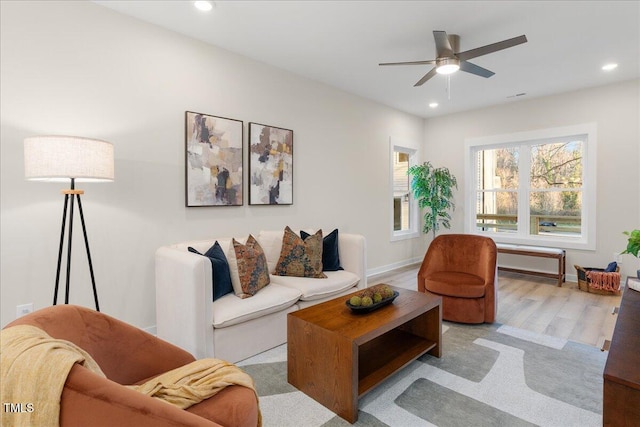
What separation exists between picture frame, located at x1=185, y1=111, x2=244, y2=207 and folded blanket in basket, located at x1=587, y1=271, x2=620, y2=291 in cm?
448

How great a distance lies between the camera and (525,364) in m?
2.36

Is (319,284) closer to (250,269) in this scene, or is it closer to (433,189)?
(250,269)

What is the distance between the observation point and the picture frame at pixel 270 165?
11.6 feet

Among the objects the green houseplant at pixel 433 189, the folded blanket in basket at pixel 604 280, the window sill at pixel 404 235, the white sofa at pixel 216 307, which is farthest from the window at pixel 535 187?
the white sofa at pixel 216 307

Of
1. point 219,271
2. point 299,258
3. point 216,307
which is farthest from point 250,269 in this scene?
point 299,258

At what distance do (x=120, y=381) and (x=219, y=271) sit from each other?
118 centimetres

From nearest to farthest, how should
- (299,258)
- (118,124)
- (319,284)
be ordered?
(118,124) < (319,284) < (299,258)

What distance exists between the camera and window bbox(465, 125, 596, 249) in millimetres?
4695

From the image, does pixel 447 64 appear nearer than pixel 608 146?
Yes

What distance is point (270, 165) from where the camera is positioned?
3686mm

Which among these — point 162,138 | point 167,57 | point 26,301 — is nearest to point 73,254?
point 26,301

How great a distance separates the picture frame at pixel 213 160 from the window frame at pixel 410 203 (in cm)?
290

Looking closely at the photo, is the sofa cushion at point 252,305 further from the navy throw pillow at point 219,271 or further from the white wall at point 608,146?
the white wall at point 608,146

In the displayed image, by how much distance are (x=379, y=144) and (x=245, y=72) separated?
253 cm
